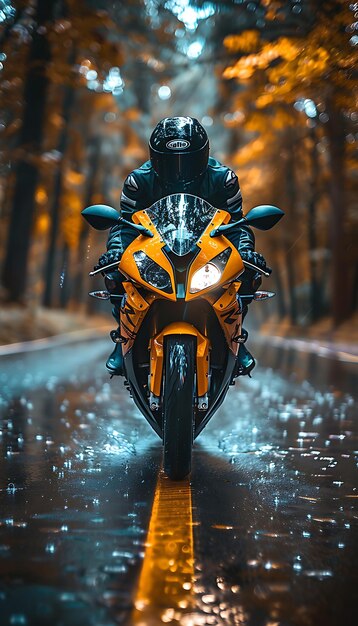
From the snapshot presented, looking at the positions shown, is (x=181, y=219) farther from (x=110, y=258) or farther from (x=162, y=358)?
(x=162, y=358)

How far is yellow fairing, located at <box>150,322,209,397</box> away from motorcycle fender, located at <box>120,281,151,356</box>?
0.16 metres

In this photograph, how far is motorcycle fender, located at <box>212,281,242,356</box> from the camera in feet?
16.0

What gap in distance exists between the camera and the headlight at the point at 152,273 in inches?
185

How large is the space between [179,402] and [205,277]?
2.61 feet

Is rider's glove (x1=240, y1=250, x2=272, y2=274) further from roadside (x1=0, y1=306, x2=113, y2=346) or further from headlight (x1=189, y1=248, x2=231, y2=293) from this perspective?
roadside (x1=0, y1=306, x2=113, y2=346)

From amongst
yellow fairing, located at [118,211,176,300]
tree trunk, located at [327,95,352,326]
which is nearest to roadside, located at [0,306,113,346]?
tree trunk, located at [327,95,352,326]

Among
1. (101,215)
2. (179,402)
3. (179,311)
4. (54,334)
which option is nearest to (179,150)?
(101,215)

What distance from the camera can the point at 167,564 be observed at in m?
3.24

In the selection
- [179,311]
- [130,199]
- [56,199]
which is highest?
[56,199]

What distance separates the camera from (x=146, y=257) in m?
4.86

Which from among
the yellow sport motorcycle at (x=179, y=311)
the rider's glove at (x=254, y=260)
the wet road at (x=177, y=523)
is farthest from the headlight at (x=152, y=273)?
the wet road at (x=177, y=523)

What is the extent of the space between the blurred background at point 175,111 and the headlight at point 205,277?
1194 mm

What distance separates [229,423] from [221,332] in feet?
8.58

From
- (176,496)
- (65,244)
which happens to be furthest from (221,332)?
(65,244)
